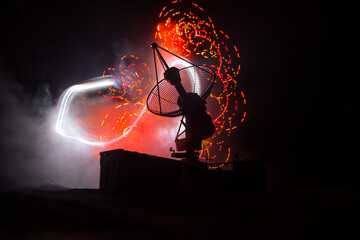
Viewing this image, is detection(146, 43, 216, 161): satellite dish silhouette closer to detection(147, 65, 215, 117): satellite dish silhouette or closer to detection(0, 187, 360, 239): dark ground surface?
detection(147, 65, 215, 117): satellite dish silhouette

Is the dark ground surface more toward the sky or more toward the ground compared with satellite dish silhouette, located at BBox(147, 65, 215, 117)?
more toward the ground

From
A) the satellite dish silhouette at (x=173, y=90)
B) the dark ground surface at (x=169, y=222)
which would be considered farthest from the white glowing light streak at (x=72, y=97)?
the dark ground surface at (x=169, y=222)

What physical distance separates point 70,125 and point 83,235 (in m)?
10.9

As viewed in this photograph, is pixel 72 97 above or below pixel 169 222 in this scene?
above

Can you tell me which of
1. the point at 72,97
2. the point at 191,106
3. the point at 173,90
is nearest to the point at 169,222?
the point at 191,106

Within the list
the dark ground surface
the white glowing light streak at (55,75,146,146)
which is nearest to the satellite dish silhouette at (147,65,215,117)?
the white glowing light streak at (55,75,146,146)

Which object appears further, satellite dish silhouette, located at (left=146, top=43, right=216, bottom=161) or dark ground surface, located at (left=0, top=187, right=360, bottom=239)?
satellite dish silhouette, located at (left=146, top=43, right=216, bottom=161)

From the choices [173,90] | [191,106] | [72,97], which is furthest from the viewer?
[72,97]

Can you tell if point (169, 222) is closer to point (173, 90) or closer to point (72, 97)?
point (173, 90)

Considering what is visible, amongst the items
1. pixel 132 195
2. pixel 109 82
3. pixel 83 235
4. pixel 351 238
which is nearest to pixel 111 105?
pixel 109 82

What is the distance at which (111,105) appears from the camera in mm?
13961

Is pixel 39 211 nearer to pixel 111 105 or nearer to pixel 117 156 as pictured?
pixel 117 156

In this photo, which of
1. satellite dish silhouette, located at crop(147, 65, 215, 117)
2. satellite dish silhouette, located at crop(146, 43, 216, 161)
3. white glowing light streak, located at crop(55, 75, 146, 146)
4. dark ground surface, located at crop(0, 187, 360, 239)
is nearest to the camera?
dark ground surface, located at crop(0, 187, 360, 239)

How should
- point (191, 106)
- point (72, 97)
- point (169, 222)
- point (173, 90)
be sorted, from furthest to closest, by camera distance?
point (72, 97), point (173, 90), point (191, 106), point (169, 222)
